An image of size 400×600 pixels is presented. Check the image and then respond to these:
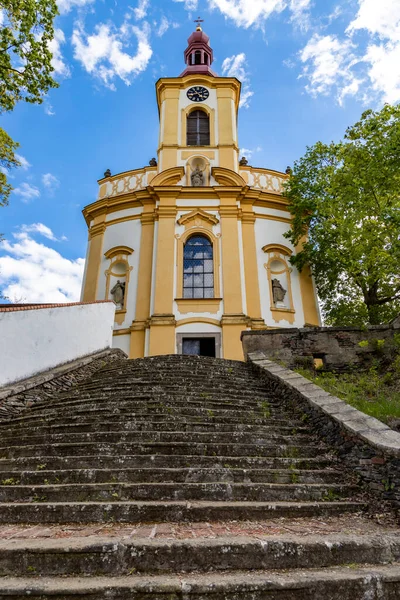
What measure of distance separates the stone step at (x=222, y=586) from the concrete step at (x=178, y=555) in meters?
0.08

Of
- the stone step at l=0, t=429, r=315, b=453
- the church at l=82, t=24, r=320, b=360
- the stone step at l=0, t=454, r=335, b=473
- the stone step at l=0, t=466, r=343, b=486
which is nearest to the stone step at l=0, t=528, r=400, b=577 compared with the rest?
the stone step at l=0, t=466, r=343, b=486

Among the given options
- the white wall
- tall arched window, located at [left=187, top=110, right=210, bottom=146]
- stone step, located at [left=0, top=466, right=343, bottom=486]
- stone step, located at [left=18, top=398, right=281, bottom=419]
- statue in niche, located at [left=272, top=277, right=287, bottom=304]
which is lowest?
stone step, located at [left=0, top=466, right=343, bottom=486]

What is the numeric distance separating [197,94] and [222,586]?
20732 mm

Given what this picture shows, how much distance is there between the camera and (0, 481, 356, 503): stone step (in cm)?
349

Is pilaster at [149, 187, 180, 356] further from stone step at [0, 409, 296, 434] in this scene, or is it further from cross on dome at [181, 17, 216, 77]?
cross on dome at [181, 17, 216, 77]

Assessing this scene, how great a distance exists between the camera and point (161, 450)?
14.3 feet

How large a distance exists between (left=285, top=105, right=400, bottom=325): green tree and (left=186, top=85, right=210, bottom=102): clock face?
6962 millimetres

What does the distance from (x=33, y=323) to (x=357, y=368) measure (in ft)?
23.5

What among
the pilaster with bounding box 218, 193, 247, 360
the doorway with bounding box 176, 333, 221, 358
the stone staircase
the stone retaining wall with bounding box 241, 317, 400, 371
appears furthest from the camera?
the doorway with bounding box 176, 333, 221, 358

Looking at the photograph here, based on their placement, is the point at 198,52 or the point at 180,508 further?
the point at 198,52

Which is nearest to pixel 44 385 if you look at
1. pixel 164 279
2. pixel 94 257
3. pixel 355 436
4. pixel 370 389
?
pixel 355 436

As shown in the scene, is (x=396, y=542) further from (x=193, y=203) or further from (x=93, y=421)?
(x=193, y=203)

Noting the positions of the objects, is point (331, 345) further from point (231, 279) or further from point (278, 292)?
point (278, 292)

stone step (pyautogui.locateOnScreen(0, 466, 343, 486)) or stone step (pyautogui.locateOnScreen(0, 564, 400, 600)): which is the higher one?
stone step (pyautogui.locateOnScreen(0, 466, 343, 486))
